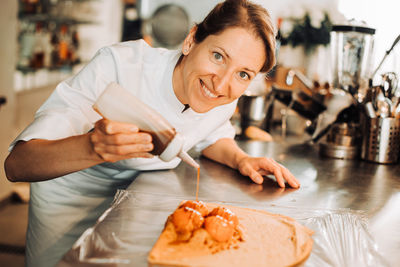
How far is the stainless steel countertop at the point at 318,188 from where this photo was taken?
1.09 m

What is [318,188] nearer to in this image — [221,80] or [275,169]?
[275,169]

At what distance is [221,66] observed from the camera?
115 cm

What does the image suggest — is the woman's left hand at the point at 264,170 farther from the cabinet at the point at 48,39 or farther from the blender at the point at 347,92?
the cabinet at the point at 48,39

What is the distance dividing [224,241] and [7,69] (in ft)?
8.82

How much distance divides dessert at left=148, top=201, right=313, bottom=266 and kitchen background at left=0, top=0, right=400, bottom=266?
134 cm

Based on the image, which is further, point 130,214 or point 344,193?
point 344,193

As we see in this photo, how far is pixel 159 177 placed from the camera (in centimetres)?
132

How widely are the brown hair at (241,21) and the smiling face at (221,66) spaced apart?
0.02 metres

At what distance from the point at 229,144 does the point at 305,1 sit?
3.36m

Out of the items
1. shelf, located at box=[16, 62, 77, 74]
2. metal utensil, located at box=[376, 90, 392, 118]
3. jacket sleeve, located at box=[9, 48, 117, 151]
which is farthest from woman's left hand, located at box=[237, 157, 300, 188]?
shelf, located at box=[16, 62, 77, 74]

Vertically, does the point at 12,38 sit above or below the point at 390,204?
above

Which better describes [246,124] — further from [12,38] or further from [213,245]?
[12,38]

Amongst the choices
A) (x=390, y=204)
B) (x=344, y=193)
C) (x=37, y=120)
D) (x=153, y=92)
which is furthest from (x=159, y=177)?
(x=390, y=204)

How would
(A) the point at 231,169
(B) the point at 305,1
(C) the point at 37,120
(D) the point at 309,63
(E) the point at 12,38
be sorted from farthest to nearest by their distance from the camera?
(B) the point at 305,1
(D) the point at 309,63
(E) the point at 12,38
(A) the point at 231,169
(C) the point at 37,120
